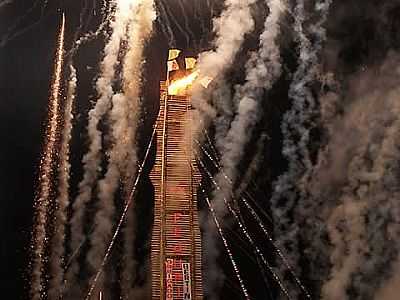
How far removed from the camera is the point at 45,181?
372 inches

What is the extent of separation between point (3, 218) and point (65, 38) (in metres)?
2.67

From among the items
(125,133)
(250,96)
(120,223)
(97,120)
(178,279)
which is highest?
(250,96)

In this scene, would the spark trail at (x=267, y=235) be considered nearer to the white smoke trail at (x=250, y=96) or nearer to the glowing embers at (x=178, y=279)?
the white smoke trail at (x=250, y=96)

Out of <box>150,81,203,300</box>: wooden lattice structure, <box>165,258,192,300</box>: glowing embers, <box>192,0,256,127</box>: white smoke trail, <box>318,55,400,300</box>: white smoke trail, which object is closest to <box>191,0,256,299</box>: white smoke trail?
<box>192,0,256,127</box>: white smoke trail

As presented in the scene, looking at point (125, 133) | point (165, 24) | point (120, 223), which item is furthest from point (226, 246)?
point (165, 24)

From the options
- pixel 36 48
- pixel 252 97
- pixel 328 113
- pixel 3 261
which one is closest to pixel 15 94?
pixel 36 48

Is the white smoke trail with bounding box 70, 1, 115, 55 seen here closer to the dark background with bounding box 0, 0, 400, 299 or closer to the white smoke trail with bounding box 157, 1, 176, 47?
the dark background with bounding box 0, 0, 400, 299

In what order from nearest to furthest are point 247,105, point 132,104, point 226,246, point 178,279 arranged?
point 178,279 < point 132,104 < point 226,246 < point 247,105

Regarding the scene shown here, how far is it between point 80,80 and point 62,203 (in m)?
1.75

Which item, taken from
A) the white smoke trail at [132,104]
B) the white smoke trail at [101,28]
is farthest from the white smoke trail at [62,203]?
the white smoke trail at [132,104]

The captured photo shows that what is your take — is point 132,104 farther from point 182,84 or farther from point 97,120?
point 182,84

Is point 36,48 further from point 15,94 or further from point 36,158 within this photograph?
point 36,158

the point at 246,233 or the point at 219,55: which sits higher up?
the point at 219,55

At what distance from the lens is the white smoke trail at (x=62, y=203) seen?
30.2 feet
